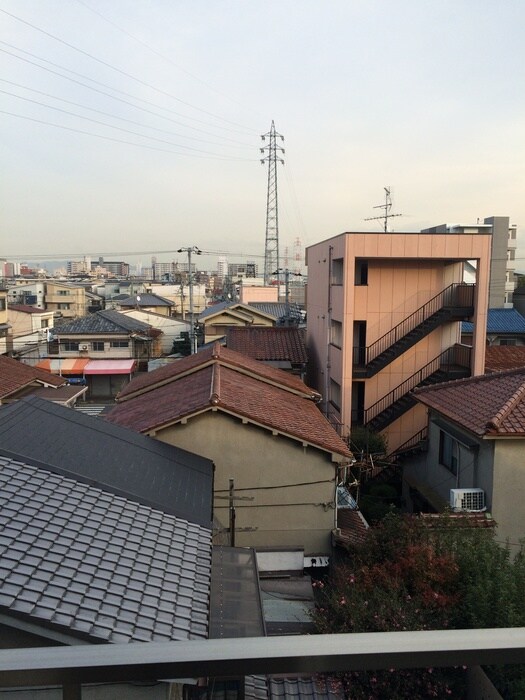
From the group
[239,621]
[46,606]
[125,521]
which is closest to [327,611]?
[239,621]

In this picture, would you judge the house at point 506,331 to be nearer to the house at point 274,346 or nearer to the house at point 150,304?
the house at point 274,346

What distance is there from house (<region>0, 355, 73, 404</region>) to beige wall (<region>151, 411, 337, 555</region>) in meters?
9.01

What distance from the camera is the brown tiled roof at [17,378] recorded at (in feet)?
55.4

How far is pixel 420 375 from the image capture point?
18156mm

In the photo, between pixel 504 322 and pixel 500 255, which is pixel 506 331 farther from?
pixel 500 255

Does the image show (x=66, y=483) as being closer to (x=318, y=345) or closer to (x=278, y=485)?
(x=278, y=485)

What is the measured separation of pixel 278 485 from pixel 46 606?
6.62 m

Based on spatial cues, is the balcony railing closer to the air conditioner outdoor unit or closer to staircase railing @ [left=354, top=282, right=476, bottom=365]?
the air conditioner outdoor unit

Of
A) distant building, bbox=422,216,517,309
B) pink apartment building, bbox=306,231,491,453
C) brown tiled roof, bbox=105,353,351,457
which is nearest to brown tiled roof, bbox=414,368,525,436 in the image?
brown tiled roof, bbox=105,353,351,457

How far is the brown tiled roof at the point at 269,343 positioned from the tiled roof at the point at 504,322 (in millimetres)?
11149

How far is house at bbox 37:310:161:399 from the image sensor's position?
100 feet

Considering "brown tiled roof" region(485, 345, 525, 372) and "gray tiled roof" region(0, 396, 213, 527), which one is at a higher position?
"gray tiled roof" region(0, 396, 213, 527)

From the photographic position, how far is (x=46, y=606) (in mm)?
3713

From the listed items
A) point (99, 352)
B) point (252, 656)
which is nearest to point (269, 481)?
point (252, 656)
